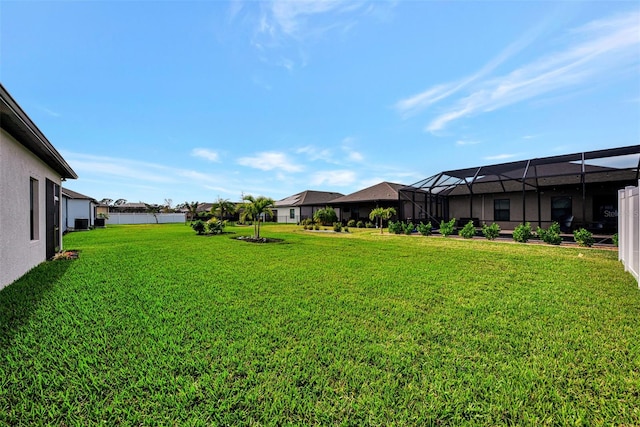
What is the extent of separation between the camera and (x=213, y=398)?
2.31 m

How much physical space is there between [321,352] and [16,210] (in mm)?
7662

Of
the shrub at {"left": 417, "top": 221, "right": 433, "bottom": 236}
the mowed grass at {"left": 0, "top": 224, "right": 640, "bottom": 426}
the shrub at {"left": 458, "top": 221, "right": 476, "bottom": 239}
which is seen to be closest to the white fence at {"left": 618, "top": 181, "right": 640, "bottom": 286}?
the mowed grass at {"left": 0, "top": 224, "right": 640, "bottom": 426}

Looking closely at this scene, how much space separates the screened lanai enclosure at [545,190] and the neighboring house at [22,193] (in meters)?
17.1

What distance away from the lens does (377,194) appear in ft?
86.8

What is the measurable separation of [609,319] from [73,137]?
22.9 m

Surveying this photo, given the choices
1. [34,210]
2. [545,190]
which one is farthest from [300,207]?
[34,210]

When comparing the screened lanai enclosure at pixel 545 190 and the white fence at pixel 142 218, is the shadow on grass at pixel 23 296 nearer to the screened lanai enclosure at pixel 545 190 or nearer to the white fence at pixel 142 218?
the screened lanai enclosure at pixel 545 190

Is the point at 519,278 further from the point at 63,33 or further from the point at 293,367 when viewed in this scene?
the point at 63,33

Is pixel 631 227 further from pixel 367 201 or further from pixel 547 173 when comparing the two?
pixel 367 201

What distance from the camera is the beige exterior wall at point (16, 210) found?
18.0 ft

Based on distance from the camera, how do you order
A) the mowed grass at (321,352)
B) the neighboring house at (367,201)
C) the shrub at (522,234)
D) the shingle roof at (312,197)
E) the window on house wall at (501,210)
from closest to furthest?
the mowed grass at (321,352), the shrub at (522,234), the window on house wall at (501,210), the neighboring house at (367,201), the shingle roof at (312,197)

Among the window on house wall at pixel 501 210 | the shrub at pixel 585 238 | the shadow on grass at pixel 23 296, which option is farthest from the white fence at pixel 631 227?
the window on house wall at pixel 501 210

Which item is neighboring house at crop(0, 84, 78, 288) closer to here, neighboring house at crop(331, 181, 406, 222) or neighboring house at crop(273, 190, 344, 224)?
neighboring house at crop(331, 181, 406, 222)

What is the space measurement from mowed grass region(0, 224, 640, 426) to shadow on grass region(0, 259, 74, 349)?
3cm
